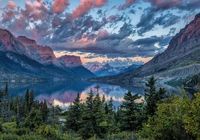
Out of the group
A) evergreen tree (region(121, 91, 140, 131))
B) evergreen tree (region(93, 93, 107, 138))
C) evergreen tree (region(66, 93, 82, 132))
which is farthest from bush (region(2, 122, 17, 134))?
evergreen tree (region(121, 91, 140, 131))

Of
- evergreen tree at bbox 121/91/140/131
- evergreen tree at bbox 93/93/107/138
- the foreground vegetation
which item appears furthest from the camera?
evergreen tree at bbox 93/93/107/138

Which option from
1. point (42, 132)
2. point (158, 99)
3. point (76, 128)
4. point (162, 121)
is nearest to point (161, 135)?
point (162, 121)

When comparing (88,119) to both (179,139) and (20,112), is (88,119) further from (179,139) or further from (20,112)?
(20,112)

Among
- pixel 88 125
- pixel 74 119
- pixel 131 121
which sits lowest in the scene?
pixel 74 119

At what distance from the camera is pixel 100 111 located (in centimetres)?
3922

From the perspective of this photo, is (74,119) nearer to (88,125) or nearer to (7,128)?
(88,125)

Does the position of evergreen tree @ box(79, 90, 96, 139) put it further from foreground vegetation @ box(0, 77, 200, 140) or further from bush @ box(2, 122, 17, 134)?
bush @ box(2, 122, 17, 134)

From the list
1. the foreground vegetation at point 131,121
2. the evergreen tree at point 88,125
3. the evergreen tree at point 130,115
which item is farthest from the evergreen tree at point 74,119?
the evergreen tree at point 130,115

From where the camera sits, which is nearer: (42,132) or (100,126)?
(42,132)

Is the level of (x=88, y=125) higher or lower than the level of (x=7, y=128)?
higher

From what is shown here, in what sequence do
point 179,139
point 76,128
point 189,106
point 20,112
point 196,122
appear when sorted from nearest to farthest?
point 196,122 < point 189,106 < point 179,139 < point 76,128 < point 20,112

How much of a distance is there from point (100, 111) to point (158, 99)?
11381 millimetres

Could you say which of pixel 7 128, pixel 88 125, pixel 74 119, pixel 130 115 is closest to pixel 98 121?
pixel 88 125

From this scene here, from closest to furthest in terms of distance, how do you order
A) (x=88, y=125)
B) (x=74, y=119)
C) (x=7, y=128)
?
(x=88, y=125) → (x=7, y=128) → (x=74, y=119)
